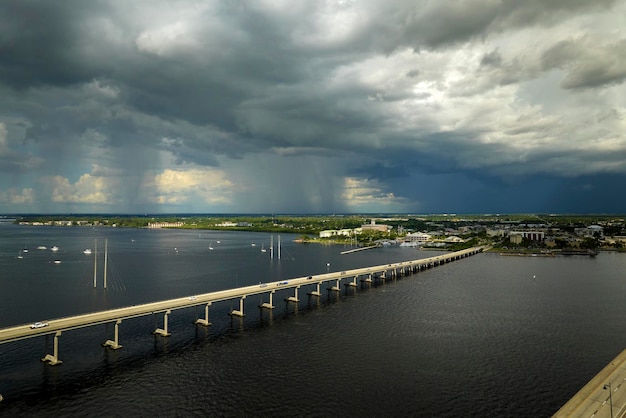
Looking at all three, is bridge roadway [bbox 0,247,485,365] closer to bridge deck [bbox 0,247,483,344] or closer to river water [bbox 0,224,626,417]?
bridge deck [bbox 0,247,483,344]

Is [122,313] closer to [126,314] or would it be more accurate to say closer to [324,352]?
[126,314]

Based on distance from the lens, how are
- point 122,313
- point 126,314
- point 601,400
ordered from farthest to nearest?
point 122,313, point 126,314, point 601,400

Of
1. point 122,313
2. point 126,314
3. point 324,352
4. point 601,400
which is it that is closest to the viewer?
point 601,400

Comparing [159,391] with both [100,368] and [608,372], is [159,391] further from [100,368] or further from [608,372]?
[608,372]

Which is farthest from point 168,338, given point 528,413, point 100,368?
point 528,413

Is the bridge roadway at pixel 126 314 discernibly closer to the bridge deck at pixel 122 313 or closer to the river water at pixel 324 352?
the bridge deck at pixel 122 313

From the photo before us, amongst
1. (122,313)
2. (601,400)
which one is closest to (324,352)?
(122,313)

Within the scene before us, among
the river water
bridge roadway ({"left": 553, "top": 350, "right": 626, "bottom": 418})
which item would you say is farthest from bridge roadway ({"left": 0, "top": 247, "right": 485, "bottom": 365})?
bridge roadway ({"left": 553, "top": 350, "right": 626, "bottom": 418})

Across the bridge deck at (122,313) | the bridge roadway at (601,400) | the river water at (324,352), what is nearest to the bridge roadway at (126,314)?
the bridge deck at (122,313)
